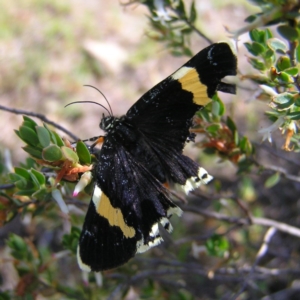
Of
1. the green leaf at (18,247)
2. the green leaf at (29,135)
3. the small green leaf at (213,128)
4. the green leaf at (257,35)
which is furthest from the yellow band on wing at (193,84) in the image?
the green leaf at (18,247)

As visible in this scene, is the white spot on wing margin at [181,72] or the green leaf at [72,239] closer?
the white spot on wing margin at [181,72]

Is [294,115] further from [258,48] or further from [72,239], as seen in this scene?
[72,239]

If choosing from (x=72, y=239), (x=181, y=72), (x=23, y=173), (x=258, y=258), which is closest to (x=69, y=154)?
(x=23, y=173)

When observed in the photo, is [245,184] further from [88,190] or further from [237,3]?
[237,3]

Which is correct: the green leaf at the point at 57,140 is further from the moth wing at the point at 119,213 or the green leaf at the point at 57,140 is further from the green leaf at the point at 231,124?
the green leaf at the point at 231,124

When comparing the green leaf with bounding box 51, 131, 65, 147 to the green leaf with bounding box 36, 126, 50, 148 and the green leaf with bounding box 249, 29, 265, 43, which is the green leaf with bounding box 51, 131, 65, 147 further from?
the green leaf with bounding box 249, 29, 265, 43
